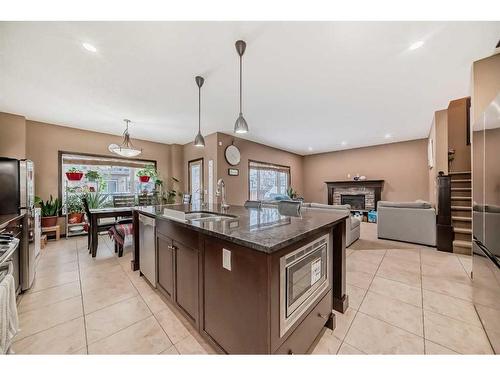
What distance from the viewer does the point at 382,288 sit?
7.14ft

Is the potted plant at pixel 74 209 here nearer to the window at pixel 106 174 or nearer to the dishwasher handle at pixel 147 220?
the window at pixel 106 174

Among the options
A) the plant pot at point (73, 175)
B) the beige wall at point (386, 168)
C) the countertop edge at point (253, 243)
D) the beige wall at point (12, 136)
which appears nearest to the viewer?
the countertop edge at point (253, 243)

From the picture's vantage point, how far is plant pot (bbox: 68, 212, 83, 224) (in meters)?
4.33

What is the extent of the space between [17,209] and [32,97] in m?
1.76

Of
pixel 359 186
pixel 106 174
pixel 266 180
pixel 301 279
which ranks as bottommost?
pixel 301 279

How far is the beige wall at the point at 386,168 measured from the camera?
5.96 m

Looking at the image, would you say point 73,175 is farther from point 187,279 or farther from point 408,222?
point 408,222

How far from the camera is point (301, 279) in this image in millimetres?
1237

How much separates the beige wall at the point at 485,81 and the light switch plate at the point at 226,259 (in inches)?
120

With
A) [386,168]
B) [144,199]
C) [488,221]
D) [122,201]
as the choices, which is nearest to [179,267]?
[488,221]

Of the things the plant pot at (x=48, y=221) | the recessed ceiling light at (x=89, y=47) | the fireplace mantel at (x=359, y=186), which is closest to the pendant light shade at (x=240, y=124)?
the recessed ceiling light at (x=89, y=47)

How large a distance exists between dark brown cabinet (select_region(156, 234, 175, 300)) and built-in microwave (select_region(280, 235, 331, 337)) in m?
1.07

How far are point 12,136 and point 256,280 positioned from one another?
5.23 metres

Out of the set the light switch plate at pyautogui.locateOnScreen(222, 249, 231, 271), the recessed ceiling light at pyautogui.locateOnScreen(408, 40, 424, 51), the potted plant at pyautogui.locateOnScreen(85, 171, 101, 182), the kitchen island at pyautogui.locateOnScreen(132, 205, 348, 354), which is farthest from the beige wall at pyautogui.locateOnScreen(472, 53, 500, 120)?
the potted plant at pyautogui.locateOnScreen(85, 171, 101, 182)
